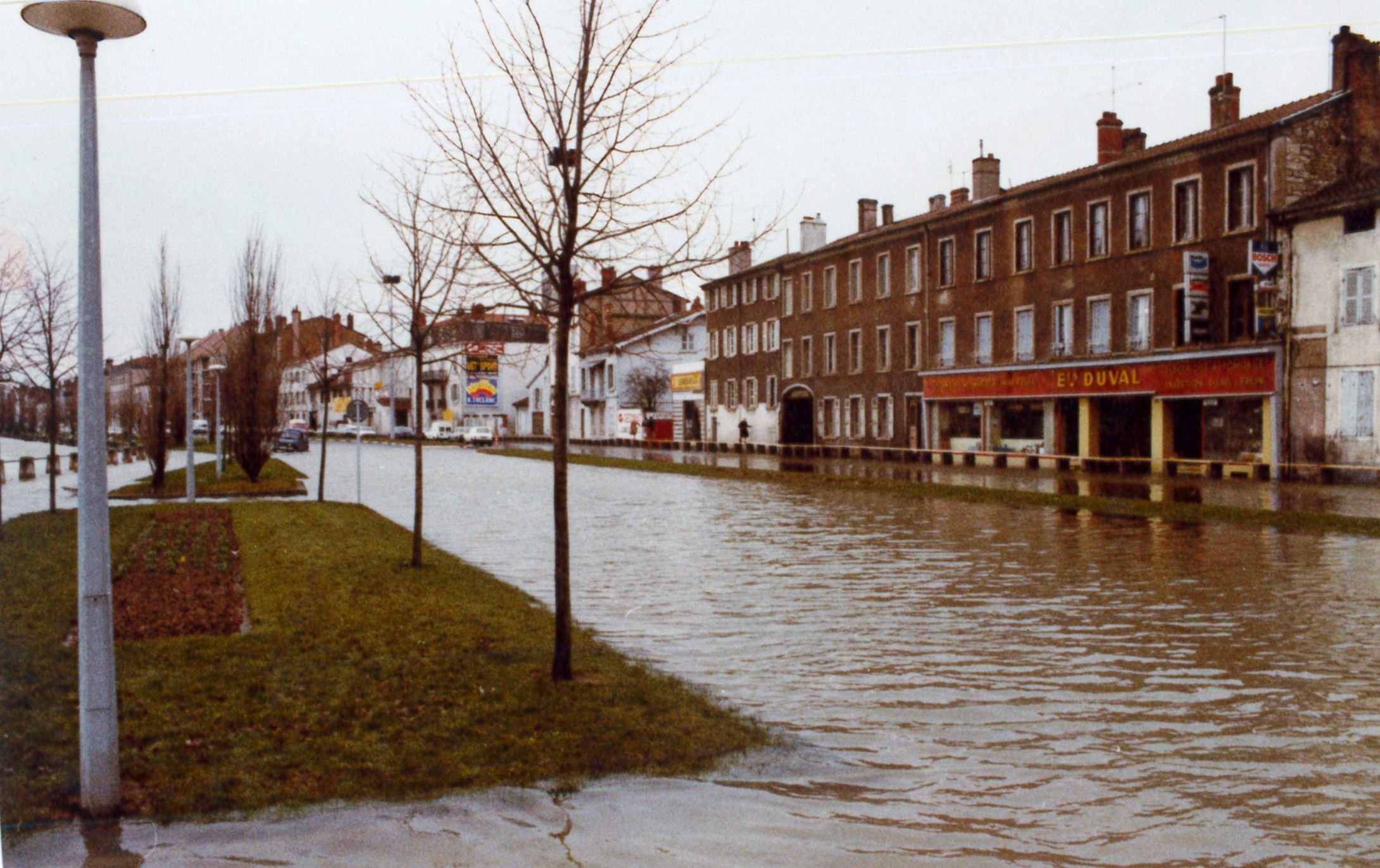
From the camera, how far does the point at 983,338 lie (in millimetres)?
45438

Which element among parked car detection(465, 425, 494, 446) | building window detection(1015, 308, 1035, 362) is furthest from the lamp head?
parked car detection(465, 425, 494, 446)

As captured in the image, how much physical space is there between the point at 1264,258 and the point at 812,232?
32.0 metres

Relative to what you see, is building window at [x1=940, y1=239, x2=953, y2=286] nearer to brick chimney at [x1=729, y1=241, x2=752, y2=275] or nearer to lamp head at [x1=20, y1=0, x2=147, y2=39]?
brick chimney at [x1=729, y1=241, x2=752, y2=275]

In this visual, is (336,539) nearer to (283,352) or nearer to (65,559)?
(65,559)

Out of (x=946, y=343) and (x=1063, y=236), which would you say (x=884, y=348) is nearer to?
(x=946, y=343)

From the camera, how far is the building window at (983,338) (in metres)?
45.1

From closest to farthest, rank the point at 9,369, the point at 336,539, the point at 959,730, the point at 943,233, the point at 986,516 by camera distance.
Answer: the point at 959,730
the point at 336,539
the point at 9,369
the point at 986,516
the point at 943,233

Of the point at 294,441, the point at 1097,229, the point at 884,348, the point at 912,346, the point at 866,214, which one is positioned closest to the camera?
the point at 1097,229

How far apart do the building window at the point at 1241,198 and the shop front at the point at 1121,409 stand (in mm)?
3977

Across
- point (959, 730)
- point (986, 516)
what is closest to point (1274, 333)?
point (986, 516)

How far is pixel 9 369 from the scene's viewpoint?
60.9ft

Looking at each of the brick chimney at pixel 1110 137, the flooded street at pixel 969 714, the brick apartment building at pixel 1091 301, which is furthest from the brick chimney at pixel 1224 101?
the flooded street at pixel 969 714

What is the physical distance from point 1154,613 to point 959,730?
16.8 ft

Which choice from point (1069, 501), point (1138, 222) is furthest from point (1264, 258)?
point (1069, 501)
